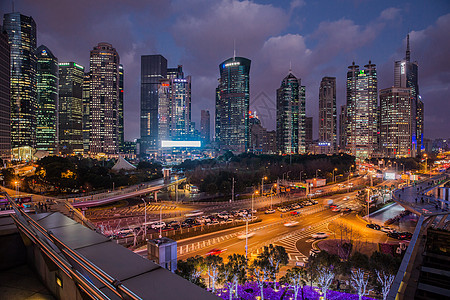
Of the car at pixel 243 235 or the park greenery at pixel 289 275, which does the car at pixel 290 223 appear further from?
the park greenery at pixel 289 275

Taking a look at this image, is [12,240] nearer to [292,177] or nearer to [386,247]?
[386,247]

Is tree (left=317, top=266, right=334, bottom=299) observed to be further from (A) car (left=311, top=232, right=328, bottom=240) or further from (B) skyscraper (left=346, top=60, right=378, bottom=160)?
(B) skyscraper (left=346, top=60, right=378, bottom=160)

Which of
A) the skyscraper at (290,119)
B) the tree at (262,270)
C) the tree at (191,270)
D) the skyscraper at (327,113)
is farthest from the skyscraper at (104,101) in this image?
the skyscraper at (327,113)

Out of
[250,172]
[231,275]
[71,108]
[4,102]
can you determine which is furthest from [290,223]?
[71,108]

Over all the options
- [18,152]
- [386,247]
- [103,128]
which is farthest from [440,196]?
[103,128]

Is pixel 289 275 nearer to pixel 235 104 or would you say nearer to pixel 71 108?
pixel 235 104
